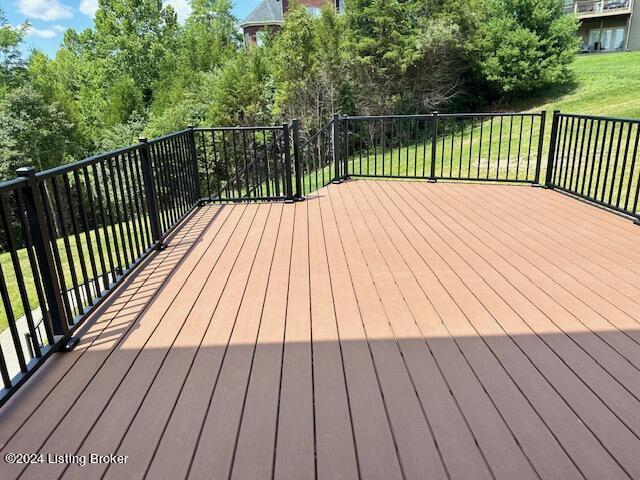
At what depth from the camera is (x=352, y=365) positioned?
195 cm

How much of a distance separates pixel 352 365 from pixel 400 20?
566 inches

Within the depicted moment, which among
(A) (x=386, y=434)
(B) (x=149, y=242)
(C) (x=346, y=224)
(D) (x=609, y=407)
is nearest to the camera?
(A) (x=386, y=434)

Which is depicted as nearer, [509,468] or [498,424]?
[509,468]

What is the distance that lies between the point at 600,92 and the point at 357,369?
50.4 ft

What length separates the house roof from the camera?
27.6 m

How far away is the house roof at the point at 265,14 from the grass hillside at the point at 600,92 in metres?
18.4

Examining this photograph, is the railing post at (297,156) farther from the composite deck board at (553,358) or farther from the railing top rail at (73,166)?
the composite deck board at (553,358)

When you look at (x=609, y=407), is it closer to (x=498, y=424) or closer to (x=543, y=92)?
(x=498, y=424)

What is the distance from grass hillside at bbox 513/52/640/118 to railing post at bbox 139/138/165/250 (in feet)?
37.3

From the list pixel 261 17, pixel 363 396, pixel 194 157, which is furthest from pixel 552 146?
pixel 261 17

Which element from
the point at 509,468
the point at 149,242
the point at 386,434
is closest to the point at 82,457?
the point at 386,434

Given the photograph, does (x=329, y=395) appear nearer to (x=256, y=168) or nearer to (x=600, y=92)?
(x=256, y=168)

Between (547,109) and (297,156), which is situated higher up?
(297,156)

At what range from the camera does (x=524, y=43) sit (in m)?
14.1
